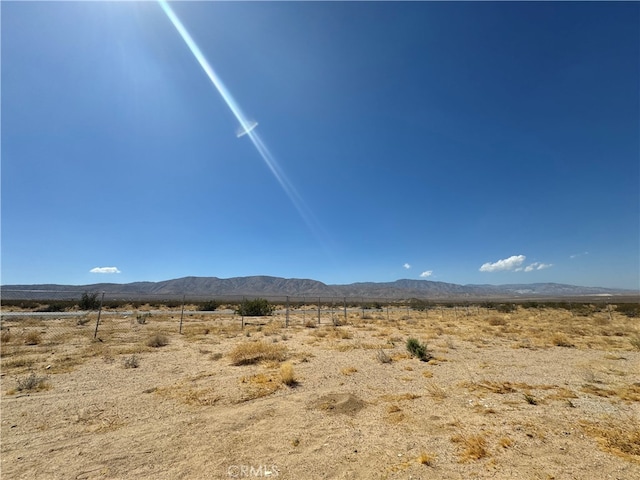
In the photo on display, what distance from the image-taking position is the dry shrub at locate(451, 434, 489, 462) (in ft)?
16.5

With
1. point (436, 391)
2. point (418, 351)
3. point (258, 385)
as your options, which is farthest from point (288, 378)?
point (418, 351)

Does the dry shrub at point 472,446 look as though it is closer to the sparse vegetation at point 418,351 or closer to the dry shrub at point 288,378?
the dry shrub at point 288,378

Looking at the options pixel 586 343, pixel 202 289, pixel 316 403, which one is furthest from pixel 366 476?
pixel 202 289

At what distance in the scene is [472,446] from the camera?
5.29m

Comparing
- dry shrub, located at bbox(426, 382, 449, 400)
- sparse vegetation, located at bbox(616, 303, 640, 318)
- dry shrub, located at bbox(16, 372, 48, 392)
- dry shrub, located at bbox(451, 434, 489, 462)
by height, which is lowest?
dry shrub, located at bbox(426, 382, 449, 400)

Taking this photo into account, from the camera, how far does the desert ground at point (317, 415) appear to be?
4836 mm

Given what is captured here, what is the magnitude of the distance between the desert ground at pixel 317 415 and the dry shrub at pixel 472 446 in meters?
0.03

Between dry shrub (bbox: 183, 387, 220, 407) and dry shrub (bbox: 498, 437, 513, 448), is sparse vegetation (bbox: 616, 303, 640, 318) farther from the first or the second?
dry shrub (bbox: 183, 387, 220, 407)

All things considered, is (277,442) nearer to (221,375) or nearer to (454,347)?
(221,375)

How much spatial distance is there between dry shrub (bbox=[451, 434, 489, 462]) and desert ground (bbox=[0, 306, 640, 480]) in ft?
0.09

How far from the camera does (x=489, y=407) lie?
7.30 m

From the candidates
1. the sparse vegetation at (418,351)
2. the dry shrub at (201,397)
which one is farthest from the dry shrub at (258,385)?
the sparse vegetation at (418,351)

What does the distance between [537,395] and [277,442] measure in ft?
24.5

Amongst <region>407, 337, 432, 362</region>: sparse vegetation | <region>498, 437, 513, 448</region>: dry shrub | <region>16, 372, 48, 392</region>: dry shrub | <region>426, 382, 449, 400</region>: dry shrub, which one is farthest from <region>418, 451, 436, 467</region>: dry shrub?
<region>16, 372, 48, 392</region>: dry shrub
